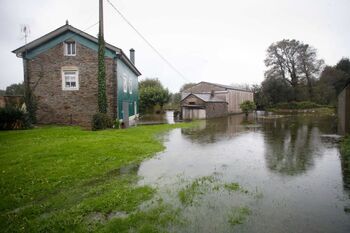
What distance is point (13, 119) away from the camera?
48.2ft

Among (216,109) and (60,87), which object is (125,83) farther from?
(216,109)

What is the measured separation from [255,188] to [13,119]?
50.8ft

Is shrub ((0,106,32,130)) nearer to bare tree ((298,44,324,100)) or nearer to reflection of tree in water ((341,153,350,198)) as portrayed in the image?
reflection of tree in water ((341,153,350,198))

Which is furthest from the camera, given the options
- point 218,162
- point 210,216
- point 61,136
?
point 61,136

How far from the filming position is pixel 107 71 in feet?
59.7

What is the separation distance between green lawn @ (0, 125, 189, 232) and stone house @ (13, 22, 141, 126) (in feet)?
28.9

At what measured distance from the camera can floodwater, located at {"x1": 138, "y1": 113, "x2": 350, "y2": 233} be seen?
3906mm

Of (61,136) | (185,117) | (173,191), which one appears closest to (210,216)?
(173,191)

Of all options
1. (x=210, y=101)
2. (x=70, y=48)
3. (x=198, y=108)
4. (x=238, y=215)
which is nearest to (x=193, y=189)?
(x=238, y=215)

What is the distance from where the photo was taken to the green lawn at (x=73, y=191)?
3.88 meters

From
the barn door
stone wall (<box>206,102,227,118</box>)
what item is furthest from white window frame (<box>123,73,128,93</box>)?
stone wall (<box>206,102,227,118</box>)

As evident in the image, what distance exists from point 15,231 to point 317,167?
311 inches

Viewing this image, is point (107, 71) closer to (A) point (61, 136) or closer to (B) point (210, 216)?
(A) point (61, 136)

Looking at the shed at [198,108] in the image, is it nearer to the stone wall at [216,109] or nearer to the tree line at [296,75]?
the stone wall at [216,109]
